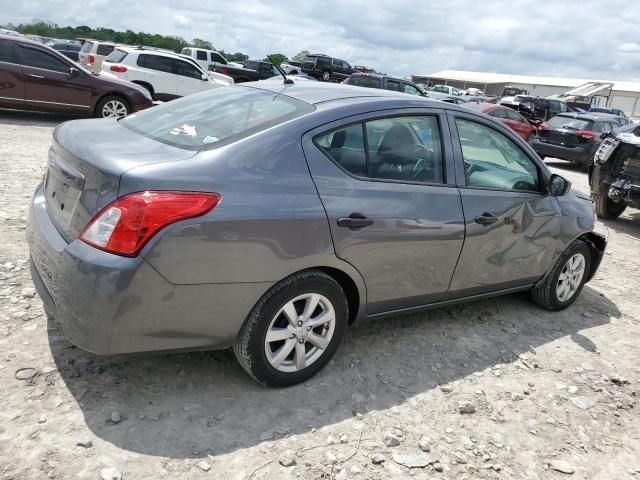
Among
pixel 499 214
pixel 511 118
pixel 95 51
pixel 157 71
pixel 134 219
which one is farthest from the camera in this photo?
pixel 95 51

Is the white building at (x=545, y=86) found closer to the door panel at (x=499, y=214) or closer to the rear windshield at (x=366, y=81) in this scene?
the rear windshield at (x=366, y=81)

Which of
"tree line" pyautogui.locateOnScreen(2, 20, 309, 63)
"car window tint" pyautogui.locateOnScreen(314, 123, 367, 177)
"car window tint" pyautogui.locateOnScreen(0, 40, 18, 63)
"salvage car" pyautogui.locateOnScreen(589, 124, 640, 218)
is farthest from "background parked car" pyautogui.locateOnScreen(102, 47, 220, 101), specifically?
"tree line" pyautogui.locateOnScreen(2, 20, 309, 63)

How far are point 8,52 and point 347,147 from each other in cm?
987

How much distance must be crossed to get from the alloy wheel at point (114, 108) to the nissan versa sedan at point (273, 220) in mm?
8643

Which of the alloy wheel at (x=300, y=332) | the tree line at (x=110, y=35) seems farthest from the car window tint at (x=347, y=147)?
the tree line at (x=110, y=35)

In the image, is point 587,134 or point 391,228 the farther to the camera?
point 587,134

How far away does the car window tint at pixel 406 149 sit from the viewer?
3.22 metres

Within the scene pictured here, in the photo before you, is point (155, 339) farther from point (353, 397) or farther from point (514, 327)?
point (514, 327)

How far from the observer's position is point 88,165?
261 centimetres

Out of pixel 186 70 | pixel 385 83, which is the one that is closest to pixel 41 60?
pixel 186 70

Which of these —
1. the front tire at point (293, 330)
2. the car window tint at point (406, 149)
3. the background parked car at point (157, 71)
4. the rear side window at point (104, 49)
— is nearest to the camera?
the front tire at point (293, 330)

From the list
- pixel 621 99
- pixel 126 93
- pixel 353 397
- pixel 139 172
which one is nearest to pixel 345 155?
pixel 139 172

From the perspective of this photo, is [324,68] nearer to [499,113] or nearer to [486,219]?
[499,113]

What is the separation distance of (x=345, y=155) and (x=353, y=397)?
1355 millimetres
